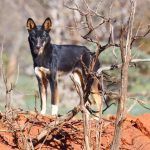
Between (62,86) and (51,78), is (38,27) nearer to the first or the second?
(51,78)

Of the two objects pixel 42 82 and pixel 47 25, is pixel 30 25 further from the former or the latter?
pixel 42 82

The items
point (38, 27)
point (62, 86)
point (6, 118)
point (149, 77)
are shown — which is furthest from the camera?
point (149, 77)

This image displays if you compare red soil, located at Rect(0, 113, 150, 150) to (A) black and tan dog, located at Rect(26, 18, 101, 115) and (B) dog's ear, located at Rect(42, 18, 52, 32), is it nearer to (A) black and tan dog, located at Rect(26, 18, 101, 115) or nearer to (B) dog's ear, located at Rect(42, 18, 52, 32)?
(A) black and tan dog, located at Rect(26, 18, 101, 115)

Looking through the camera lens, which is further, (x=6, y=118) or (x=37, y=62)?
(x=37, y=62)

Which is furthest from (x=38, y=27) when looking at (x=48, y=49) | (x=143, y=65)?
(x=143, y=65)

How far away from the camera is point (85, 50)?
11.5 metres

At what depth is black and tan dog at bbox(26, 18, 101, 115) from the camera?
1105cm

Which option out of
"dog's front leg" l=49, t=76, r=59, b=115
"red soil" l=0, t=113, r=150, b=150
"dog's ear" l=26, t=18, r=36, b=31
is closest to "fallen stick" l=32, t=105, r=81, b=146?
"red soil" l=0, t=113, r=150, b=150

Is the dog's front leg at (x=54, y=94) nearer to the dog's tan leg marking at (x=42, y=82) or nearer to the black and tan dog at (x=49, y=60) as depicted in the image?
the black and tan dog at (x=49, y=60)

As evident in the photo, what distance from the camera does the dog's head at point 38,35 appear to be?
11.0m

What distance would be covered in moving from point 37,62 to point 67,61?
2.03 ft

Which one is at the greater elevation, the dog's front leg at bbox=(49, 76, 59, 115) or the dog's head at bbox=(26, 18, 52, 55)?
the dog's head at bbox=(26, 18, 52, 55)

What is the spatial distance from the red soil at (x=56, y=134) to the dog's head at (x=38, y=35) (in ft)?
8.10

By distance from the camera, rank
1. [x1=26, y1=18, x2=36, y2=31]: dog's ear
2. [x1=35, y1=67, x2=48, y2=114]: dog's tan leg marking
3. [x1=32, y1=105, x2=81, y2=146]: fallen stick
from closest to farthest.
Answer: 1. [x1=32, y1=105, x2=81, y2=146]: fallen stick
2. [x1=26, y1=18, x2=36, y2=31]: dog's ear
3. [x1=35, y1=67, x2=48, y2=114]: dog's tan leg marking
